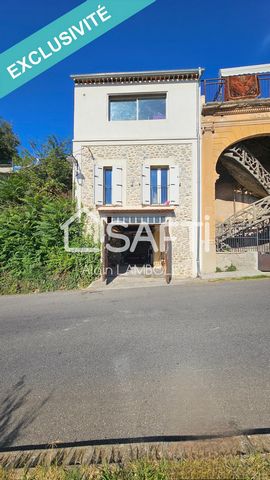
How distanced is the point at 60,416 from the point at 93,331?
7.40 ft

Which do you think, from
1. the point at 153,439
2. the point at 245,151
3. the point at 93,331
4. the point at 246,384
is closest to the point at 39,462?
the point at 153,439

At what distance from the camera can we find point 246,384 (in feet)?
9.05

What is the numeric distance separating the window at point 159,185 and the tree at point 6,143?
13367mm

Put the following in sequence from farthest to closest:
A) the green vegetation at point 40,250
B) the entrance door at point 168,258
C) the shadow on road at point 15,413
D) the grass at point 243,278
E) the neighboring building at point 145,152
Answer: the neighboring building at point 145,152, the entrance door at point 168,258, the grass at point 243,278, the green vegetation at point 40,250, the shadow on road at point 15,413

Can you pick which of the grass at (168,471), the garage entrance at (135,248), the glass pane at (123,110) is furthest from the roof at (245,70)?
the grass at (168,471)

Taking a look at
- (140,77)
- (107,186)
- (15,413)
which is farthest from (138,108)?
(15,413)

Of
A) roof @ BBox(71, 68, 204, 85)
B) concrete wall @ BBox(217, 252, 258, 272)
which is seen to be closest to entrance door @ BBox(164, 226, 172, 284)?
concrete wall @ BBox(217, 252, 258, 272)

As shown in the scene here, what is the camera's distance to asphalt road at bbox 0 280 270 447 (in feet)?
7.36

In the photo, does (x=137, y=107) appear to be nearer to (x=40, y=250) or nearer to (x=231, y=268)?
(x=40, y=250)

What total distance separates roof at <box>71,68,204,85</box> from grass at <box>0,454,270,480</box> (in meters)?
12.6

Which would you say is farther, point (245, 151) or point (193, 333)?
point (245, 151)

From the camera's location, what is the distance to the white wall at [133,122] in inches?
432

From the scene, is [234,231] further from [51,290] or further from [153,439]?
[153,439]

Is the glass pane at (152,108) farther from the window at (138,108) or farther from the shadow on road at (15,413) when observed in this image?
the shadow on road at (15,413)
